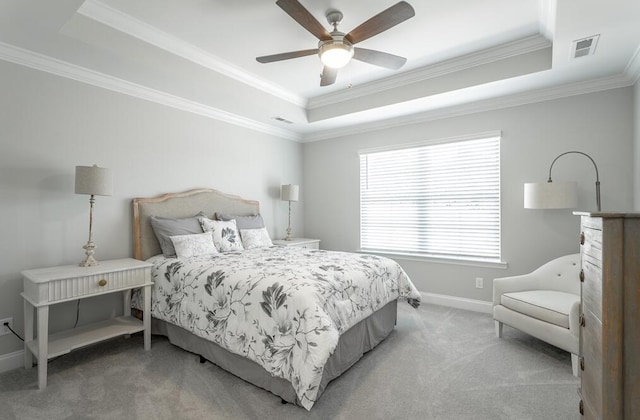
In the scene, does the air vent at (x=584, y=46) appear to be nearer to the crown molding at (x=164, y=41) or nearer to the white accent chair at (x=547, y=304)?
the white accent chair at (x=547, y=304)

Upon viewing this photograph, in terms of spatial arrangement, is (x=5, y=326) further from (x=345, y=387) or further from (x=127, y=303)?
(x=345, y=387)

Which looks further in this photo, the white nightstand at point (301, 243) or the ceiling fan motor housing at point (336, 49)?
the white nightstand at point (301, 243)

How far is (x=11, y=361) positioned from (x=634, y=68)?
5822 millimetres

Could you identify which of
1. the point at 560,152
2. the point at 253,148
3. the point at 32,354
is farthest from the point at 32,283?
the point at 560,152

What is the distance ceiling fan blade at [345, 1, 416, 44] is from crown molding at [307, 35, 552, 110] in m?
1.45

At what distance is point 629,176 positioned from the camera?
302 centimetres

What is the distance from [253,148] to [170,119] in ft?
4.18

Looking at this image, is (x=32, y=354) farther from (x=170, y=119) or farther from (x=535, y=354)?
(x=535, y=354)

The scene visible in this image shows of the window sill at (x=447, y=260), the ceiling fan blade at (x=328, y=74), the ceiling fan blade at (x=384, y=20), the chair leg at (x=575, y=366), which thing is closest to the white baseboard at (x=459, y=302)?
the window sill at (x=447, y=260)

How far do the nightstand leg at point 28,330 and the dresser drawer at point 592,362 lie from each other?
11.8 ft

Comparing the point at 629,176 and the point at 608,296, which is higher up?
the point at 629,176

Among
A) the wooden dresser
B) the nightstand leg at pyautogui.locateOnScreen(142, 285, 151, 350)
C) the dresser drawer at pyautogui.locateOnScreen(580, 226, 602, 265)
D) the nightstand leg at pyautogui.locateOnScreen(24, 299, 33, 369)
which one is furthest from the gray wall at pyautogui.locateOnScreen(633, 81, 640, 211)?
the nightstand leg at pyautogui.locateOnScreen(24, 299, 33, 369)

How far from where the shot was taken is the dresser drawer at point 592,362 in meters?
1.21

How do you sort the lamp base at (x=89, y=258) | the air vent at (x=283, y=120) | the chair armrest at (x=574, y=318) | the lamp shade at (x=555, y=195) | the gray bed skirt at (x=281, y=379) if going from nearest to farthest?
the gray bed skirt at (x=281, y=379) → the chair armrest at (x=574, y=318) → the lamp base at (x=89, y=258) → the lamp shade at (x=555, y=195) → the air vent at (x=283, y=120)
